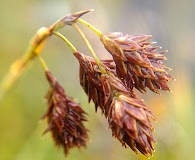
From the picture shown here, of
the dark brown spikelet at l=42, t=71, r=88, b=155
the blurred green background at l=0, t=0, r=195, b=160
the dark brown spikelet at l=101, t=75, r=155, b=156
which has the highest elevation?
the dark brown spikelet at l=101, t=75, r=155, b=156

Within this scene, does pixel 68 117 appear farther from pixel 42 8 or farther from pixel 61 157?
pixel 42 8

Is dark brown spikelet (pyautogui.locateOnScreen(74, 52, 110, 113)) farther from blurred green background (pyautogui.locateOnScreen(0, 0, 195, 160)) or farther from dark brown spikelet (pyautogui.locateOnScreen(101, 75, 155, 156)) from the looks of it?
blurred green background (pyautogui.locateOnScreen(0, 0, 195, 160))

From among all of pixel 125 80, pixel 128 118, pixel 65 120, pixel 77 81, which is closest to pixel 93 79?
pixel 125 80

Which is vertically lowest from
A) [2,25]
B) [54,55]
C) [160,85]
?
[54,55]

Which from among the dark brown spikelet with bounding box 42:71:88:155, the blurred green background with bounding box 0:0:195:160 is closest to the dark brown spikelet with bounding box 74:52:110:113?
the dark brown spikelet with bounding box 42:71:88:155

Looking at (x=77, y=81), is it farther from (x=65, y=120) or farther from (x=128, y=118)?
(x=128, y=118)

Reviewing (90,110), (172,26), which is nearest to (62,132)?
(90,110)

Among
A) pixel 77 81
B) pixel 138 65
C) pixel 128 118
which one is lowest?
pixel 77 81
